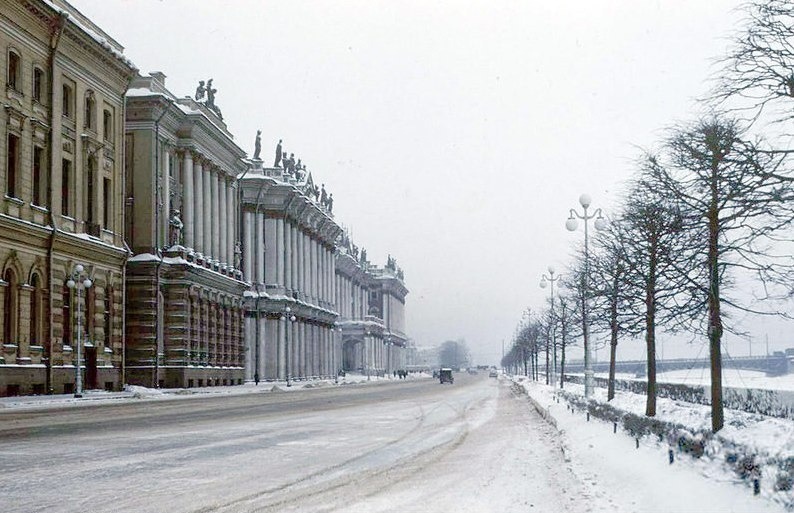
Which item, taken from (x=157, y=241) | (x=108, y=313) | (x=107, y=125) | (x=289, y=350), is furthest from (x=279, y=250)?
(x=108, y=313)

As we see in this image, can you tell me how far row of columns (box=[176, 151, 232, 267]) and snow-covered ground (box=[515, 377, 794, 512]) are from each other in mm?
53236

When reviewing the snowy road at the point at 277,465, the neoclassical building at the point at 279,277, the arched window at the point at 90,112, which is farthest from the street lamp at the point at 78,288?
the neoclassical building at the point at 279,277

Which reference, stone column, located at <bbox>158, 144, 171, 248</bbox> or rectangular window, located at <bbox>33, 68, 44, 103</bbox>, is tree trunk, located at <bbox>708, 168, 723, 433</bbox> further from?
stone column, located at <bbox>158, 144, 171, 248</bbox>

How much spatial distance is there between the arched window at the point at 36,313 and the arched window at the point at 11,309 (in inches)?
70.9

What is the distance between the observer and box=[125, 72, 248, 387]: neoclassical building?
64.8m

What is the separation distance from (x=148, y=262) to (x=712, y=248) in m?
50.4

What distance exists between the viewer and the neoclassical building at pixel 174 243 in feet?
212

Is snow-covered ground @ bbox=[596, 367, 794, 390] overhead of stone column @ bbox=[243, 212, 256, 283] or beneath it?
beneath

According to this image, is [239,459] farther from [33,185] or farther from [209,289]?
[209,289]

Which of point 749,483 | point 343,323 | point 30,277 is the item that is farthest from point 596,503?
point 343,323

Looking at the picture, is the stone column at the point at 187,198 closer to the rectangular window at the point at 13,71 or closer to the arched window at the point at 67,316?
the arched window at the point at 67,316

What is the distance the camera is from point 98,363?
53.5 metres

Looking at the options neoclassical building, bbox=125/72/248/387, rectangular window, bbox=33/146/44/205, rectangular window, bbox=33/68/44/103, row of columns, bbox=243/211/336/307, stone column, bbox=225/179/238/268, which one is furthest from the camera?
row of columns, bbox=243/211/336/307

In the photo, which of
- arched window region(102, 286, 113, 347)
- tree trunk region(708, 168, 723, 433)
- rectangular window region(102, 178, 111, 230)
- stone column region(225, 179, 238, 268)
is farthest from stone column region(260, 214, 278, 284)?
tree trunk region(708, 168, 723, 433)
